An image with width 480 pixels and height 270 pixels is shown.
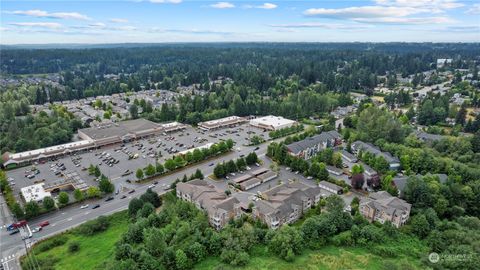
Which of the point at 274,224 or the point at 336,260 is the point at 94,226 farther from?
the point at 336,260

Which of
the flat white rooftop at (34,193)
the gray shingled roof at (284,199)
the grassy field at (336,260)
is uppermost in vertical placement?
the gray shingled roof at (284,199)

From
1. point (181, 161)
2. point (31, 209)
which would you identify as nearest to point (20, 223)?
point (31, 209)

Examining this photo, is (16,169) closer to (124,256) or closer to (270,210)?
(124,256)

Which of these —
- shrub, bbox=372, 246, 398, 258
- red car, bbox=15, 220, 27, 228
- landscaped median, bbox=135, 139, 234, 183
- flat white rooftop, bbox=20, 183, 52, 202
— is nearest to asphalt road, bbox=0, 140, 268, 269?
red car, bbox=15, 220, 27, 228

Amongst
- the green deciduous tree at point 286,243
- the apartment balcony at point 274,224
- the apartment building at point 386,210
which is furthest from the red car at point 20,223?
the apartment building at point 386,210

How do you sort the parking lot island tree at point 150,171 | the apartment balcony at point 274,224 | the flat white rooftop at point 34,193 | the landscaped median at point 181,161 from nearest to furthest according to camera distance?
the apartment balcony at point 274,224
the flat white rooftop at point 34,193
the parking lot island tree at point 150,171
the landscaped median at point 181,161

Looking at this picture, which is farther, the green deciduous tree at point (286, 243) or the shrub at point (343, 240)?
the shrub at point (343, 240)

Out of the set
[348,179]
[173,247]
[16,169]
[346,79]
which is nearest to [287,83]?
[346,79]

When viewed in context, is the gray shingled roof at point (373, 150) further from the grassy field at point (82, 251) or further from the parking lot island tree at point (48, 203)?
the parking lot island tree at point (48, 203)
